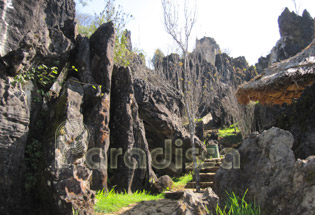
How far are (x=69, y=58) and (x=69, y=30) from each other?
3.32 feet

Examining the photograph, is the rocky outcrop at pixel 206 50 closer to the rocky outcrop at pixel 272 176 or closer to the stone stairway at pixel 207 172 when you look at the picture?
the stone stairway at pixel 207 172

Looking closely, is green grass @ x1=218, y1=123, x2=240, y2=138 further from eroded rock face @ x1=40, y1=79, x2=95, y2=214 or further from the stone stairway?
eroded rock face @ x1=40, y1=79, x2=95, y2=214

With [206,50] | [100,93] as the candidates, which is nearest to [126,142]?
[100,93]

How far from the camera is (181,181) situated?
922 cm

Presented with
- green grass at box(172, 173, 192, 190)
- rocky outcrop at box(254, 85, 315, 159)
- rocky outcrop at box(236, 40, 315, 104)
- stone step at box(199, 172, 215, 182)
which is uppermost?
rocky outcrop at box(236, 40, 315, 104)

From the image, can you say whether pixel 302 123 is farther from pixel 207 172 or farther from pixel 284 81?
pixel 207 172

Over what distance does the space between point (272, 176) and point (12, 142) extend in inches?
154

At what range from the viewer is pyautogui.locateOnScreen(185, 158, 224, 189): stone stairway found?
319 inches

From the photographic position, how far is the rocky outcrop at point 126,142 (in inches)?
266

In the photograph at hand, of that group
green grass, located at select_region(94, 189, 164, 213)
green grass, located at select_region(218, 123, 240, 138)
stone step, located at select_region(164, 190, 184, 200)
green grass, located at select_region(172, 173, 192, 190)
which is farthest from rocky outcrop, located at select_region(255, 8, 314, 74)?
green grass, located at select_region(94, 189, 164, 213)

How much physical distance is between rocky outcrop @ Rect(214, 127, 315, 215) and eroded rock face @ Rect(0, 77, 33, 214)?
3.17m

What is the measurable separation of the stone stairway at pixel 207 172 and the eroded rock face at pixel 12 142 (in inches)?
214

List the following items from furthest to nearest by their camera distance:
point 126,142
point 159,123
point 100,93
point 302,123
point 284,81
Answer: point 159,123, point 126,142, point 100,93, point 284,81, point 302,123

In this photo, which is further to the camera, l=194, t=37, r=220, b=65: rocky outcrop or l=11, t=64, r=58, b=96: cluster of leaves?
l=194, t=37, r=220, b=65: rocky outcrop
